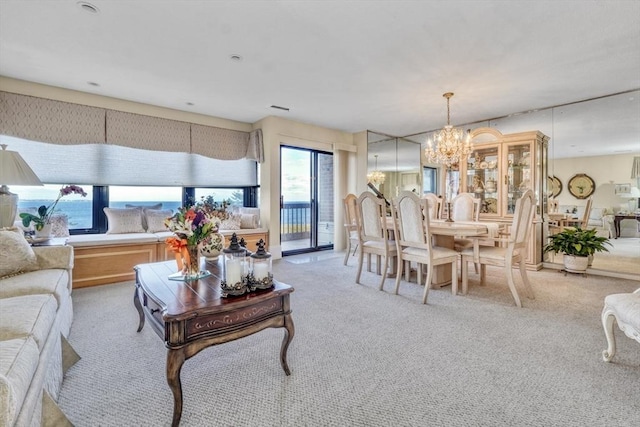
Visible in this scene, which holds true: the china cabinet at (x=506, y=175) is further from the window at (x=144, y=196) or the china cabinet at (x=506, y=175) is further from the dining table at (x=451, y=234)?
the window at (x=144, y=196)

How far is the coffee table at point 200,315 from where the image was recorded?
1.28 metres

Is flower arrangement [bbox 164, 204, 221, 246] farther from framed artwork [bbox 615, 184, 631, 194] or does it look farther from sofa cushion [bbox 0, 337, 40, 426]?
framed artwork [bbox 615, 184, 631, 194]

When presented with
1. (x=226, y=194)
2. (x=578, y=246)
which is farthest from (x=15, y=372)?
(x=578, y=246)

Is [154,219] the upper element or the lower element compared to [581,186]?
lower

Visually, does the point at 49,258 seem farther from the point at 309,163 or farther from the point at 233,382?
the point at 309,163

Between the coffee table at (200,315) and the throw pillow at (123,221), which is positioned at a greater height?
the throw pillow at (123,221)

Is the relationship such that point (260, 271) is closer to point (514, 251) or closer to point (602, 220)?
point (514, 251)

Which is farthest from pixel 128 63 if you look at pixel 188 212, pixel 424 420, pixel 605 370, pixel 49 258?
pixel 605 370

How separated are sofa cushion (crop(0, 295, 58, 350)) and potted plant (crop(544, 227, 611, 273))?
538 cm

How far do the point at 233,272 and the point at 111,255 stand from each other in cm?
296

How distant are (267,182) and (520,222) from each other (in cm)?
370

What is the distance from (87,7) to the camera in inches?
85.2

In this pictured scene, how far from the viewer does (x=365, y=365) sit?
1817 mm

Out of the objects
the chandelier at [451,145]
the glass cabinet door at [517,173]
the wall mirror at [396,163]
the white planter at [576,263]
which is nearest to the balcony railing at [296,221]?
the wall mirror at [396,163]
